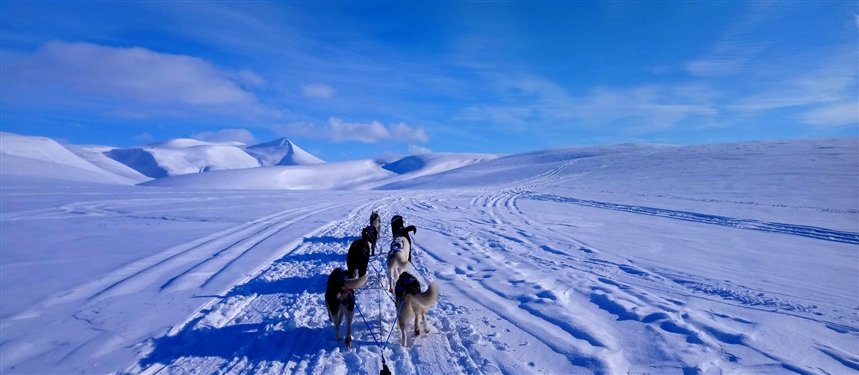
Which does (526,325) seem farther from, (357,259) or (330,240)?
(330,240)

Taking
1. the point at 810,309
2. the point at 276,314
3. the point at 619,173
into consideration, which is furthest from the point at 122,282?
the point at 619,173

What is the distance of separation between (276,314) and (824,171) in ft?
123

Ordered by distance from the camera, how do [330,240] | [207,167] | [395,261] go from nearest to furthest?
[395,261] < [330,240] < [207,167]

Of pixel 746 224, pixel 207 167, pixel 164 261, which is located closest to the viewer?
pixel 164 261

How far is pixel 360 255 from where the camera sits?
22.0ft

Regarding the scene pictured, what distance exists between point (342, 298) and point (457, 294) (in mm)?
2434

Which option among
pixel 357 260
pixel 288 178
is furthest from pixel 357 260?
pixel 288 178

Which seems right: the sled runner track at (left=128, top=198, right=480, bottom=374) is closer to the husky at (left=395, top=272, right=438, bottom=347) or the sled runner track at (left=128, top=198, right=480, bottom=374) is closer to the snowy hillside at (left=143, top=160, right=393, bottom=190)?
the husky at (left=395, top=272, right=438, bottom=347)

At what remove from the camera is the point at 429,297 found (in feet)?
14.4

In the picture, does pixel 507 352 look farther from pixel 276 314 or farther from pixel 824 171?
pixel 824 171

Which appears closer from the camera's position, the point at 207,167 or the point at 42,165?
the point at 42,165

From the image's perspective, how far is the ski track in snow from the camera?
4367 mm

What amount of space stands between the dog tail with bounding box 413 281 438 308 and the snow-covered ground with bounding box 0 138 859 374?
22.7 inches

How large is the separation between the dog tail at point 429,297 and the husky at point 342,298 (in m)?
0.60
